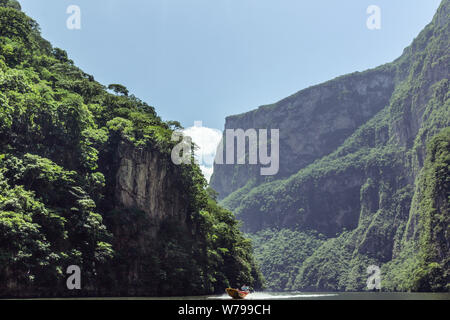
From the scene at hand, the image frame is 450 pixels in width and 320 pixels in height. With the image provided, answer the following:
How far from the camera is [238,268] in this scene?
2778 inches

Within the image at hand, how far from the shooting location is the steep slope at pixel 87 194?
1463 inches

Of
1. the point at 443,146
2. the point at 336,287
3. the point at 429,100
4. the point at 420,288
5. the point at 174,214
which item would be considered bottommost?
the point at 336,287

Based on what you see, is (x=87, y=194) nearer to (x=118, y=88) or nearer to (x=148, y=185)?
(x=148, y=185)

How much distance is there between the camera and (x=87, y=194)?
147ft

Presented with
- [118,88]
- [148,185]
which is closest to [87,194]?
[148,185]

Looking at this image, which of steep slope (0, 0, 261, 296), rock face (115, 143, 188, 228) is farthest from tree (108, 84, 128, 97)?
rock face (115, 143, 188, 228)

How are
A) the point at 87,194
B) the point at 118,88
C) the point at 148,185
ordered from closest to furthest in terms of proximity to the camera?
1. the point at 87,194
2. the point at 148,185
3. the point at 118,88

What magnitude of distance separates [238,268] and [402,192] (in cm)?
12515

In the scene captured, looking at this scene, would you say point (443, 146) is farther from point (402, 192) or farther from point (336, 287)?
point (336, 287)

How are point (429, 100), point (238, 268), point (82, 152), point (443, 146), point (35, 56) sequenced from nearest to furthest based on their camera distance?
point (82, 152)
point (35, 56)
point (238, 268)
point (443, 146)
point (429, 100)

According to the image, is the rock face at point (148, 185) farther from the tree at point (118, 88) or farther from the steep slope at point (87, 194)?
the tree at point (118, 88)

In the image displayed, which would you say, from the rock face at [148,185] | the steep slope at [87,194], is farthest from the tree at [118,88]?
the rock face at [148,185]

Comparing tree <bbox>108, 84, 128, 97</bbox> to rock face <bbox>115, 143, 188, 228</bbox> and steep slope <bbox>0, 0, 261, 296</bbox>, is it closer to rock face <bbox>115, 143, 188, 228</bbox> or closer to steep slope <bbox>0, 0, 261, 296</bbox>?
steep slope <bbox>0, 0, 261, 296</bbox>
